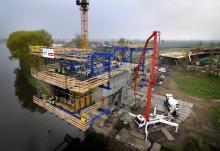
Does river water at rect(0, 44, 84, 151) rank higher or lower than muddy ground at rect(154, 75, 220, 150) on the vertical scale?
lower

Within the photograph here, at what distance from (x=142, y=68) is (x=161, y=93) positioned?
886cm

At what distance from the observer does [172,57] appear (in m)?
55.1

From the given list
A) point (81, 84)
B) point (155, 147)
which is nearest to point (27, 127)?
point (81, 84)

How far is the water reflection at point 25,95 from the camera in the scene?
30.4m

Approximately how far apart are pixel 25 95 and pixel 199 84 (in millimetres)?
40262

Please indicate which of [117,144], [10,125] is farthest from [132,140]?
[10,125]

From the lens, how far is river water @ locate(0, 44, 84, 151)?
21.2 m

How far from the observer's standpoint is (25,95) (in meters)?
35.8

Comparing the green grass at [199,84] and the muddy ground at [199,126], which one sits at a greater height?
the green grass at [199,84]

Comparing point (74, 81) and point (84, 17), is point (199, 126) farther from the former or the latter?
point (84, 17)

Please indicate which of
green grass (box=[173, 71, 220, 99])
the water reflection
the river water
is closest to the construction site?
the river water

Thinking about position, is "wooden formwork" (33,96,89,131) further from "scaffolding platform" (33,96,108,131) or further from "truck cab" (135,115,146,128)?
"truck cab" (135,115,146,128)

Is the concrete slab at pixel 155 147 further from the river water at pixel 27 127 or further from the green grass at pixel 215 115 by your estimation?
the river water at pixel 27 127

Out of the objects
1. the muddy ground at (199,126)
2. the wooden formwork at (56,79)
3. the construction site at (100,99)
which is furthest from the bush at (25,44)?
the muddy ground at (199,126)
